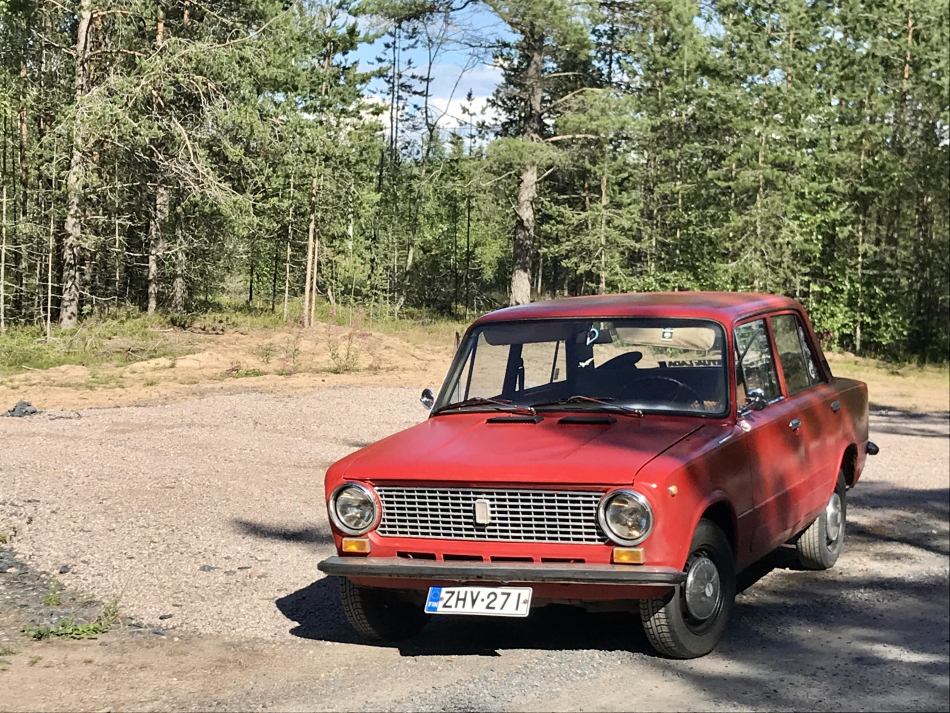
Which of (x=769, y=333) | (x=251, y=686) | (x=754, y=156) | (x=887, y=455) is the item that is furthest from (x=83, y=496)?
(x=754, y=156)

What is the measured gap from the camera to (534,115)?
33.7 m

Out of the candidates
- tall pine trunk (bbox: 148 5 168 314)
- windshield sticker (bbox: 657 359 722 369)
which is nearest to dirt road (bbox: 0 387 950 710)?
windshield sticker (bbox: 657 359 722 369)

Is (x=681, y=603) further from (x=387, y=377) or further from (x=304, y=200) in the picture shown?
Result: (x=304, y=200)

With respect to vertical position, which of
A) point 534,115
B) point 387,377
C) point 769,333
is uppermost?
point 534,115

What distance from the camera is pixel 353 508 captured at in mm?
5438

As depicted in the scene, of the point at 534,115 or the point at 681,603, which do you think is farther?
the point at 534,115

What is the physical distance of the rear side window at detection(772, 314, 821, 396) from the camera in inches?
274

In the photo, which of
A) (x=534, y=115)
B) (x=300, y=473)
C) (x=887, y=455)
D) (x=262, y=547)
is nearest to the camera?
(x=262, y=547)

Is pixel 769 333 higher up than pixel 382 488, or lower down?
higher up

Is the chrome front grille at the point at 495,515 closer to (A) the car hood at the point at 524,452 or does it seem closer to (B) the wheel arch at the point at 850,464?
(A) the car hood at the point at 524,452

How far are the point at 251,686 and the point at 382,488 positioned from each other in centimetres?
113

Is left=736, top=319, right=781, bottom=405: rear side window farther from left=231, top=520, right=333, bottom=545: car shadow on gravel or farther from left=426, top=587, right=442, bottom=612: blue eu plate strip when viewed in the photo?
left=231, top=520, right=333, bottom=545: car shadow on gravel

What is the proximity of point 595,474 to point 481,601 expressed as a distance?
2.70ft

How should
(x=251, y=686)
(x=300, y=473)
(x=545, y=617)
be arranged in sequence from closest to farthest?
(x=251, y=686) → (x=545, y=617) → (x=300, y=473)
